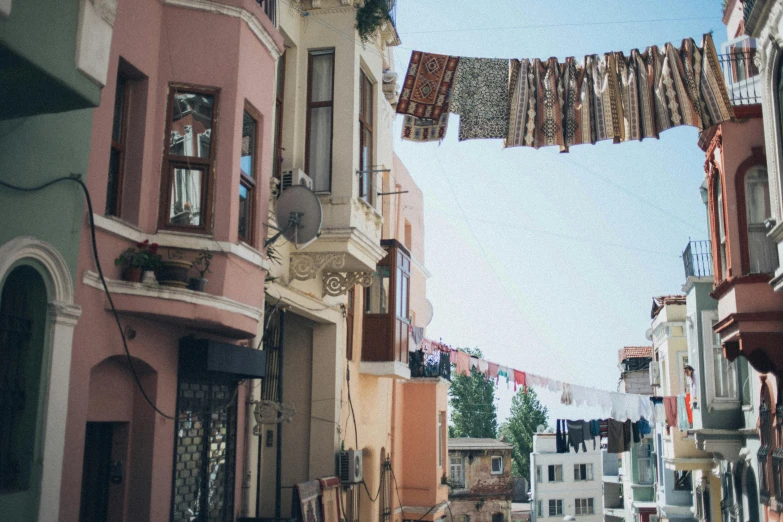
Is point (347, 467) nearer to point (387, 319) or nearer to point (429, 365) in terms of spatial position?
point (387, 319)

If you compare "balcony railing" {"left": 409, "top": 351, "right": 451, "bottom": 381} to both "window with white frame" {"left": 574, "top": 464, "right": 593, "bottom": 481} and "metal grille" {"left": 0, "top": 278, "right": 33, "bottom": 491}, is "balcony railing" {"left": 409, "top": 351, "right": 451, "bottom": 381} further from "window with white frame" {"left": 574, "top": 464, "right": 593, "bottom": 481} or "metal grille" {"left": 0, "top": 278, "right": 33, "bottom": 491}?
"window with white frame" {"left": 574, "top": 464, "right": 593, "bottom": 481}

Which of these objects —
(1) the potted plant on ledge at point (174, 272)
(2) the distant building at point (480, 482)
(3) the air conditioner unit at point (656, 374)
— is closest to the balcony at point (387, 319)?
(1) the potted plant on ledge at point (174, 272)

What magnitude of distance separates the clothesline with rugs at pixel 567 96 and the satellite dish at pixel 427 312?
13284mm

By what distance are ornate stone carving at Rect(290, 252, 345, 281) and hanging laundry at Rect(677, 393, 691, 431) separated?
14127 millimetres

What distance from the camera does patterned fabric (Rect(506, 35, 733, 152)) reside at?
13289mm

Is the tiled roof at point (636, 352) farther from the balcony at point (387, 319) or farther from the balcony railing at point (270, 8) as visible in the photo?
the balcony railing at point (270, 8)

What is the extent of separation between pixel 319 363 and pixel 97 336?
7193 millimetres

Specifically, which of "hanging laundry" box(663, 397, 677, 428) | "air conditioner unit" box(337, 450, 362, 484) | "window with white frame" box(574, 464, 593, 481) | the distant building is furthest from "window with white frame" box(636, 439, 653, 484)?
"air conditioner unit" box(337, 450, 362, 484)

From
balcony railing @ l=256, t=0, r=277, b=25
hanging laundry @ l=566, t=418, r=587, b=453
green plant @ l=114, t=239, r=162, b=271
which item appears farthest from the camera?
hanging laundry @ l=566, t=418, r=587, b=453

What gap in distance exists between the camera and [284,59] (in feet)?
45.1

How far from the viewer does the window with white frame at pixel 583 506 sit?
61.8 m

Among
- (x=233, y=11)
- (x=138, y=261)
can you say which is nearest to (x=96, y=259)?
(x=138, y=261)

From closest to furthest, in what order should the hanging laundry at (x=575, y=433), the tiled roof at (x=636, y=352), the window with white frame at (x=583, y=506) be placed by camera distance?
1. the hanging laundry at (x=575, y=433)
2. the tiled roof at (x=636, y=352)
3. the window with white frame at (x=583, y=506)

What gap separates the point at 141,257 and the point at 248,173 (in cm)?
236
